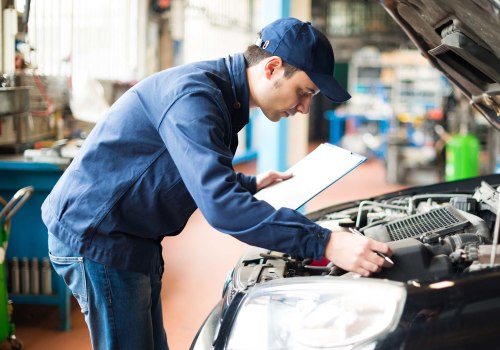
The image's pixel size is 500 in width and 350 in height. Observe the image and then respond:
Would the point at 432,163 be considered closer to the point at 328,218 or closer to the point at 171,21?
the point at 171,21

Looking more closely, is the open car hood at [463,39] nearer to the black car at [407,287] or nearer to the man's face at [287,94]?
the black car at [407,287]

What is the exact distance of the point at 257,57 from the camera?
1712 millimetres

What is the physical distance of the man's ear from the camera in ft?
5.39

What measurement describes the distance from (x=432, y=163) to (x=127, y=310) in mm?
7612

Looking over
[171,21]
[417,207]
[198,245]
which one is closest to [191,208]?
[417,207]

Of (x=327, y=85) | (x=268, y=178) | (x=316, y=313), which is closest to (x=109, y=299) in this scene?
(x=316, y=313)

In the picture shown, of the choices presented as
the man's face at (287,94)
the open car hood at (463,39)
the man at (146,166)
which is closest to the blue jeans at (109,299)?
the man at (146,166)

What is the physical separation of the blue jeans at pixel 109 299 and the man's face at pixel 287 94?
0.58 metres

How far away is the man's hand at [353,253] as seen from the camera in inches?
57.3

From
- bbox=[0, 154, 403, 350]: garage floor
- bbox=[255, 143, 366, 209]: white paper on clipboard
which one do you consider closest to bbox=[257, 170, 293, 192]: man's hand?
bbox=[255, 143, 366, 209]: white paper on clipboard

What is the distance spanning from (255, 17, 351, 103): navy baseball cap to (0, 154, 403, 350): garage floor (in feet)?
6.30

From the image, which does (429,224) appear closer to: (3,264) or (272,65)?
(272,65)

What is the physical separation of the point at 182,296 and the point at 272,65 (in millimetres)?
2647

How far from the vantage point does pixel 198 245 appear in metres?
5.46
